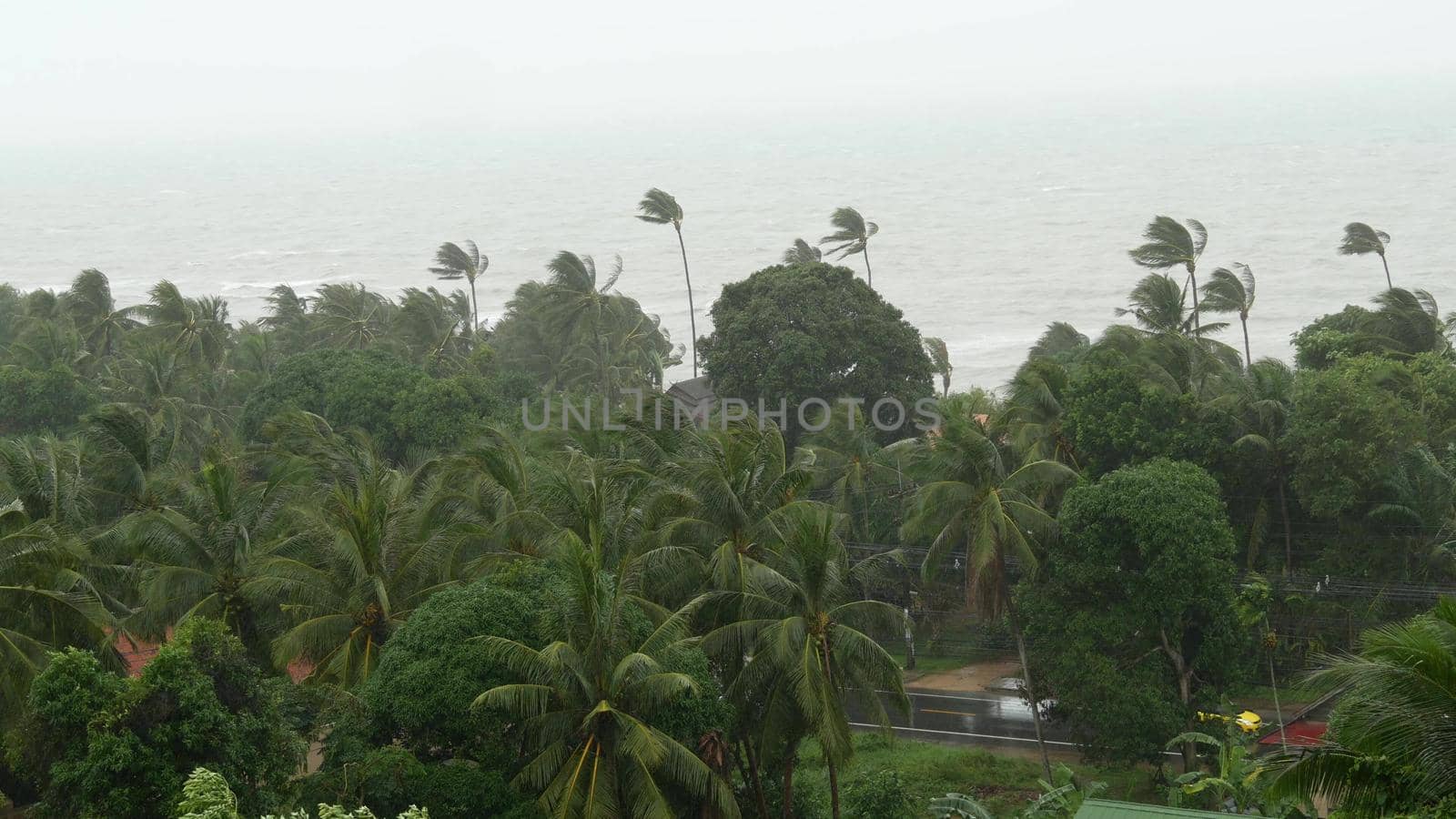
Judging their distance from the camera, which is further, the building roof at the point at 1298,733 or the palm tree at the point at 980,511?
the building roof at the point at 1298,733

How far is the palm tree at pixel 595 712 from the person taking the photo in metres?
17.5

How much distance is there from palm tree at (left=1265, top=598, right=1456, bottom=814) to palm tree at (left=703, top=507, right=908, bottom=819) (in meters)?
8.21

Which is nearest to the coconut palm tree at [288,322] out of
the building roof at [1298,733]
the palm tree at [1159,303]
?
the palm tree at [1159,303]

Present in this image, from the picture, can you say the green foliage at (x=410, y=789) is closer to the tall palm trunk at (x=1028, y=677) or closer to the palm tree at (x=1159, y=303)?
the tall palm trunk at (x=1028, y=677)

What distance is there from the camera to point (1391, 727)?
11969mm

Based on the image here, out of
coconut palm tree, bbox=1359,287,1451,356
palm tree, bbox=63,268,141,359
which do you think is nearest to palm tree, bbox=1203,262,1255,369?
coconut palm tree, bbox=1359,287,1451,356

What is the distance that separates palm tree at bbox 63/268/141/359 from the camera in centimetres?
5941

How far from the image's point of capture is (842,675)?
21109 mm

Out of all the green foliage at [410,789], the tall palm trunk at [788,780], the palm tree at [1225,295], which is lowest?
the tall palm trunk at [788,780]

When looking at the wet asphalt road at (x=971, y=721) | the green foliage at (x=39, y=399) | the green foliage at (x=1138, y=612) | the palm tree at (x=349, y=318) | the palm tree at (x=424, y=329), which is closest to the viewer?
the green foliage at (x=1138, y=612)

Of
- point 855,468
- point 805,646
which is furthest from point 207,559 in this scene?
point 855,468

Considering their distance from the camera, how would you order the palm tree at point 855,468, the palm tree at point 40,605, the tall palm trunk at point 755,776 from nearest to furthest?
the palm tree at point 40,605
the tall palm trunk at point 755,776
the palm tree at point 855,468

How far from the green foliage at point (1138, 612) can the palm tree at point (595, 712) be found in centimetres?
1081

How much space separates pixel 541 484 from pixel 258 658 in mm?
5265
